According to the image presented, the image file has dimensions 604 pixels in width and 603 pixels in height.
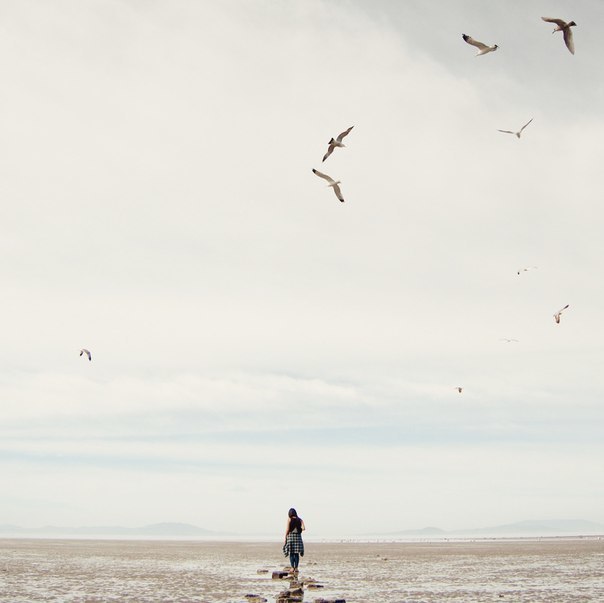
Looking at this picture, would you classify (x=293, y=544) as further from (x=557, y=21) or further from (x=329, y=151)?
(x=557, y=21)

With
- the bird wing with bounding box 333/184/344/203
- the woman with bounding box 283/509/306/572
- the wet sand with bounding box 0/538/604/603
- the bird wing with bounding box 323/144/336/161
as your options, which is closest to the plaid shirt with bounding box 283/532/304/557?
the woman with bounding box 283/509/306/572

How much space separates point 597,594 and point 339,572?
1391 cm

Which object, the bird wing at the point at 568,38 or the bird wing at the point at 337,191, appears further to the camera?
the bird wing at the point at 337,191

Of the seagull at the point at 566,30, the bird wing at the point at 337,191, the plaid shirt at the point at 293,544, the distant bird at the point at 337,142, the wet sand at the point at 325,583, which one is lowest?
the wet sand at the point at 325,583

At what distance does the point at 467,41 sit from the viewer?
77.5ft

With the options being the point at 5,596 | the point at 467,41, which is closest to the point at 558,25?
the point at 467,41

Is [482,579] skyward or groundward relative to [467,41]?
groundward

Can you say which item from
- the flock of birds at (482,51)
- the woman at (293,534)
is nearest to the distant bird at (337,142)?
the flock of birds at (482,51)

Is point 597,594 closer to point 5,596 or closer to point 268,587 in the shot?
point 268,587

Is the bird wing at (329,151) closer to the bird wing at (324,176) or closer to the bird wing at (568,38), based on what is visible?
the bird wing at (324,176)

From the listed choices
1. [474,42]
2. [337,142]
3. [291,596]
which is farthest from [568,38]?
[291,596]

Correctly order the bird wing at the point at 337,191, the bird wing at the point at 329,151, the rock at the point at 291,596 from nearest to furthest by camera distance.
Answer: the rock at the point at 291,596, the bird wing at the point at 329,151, the bird wing at the point at 337,191

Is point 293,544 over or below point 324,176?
below

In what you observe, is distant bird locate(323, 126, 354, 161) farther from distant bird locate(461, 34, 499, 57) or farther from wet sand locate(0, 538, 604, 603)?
wet sand locate(0, 538, 604, 603)
